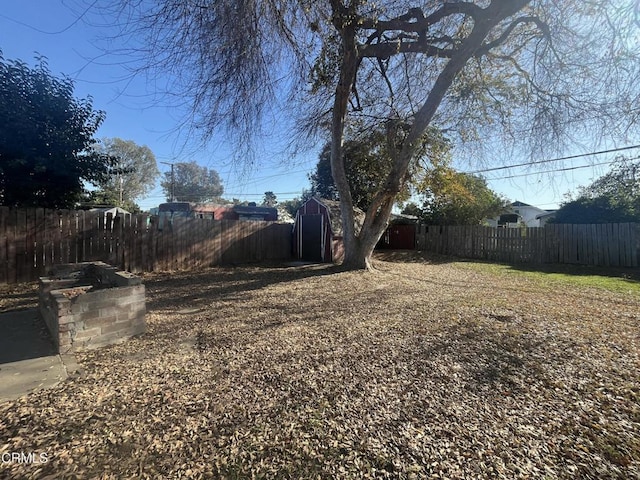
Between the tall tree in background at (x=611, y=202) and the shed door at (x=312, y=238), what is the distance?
11.8 metres

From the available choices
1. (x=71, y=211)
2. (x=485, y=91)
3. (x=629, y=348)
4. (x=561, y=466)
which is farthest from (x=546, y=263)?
(x=71, y=211)

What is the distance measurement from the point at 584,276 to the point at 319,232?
29.5ft

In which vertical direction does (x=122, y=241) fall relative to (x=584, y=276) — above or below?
above

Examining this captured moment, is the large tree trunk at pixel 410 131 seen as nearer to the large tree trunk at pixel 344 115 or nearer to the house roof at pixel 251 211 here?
the large tree trunk at pixel 344 115

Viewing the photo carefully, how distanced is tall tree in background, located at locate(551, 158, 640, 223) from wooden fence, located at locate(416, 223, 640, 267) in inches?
91.4

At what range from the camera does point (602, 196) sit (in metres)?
13.9

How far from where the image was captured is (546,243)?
12.8 m

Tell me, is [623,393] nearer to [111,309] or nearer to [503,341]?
[503,341]

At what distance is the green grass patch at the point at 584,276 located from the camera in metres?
8.04

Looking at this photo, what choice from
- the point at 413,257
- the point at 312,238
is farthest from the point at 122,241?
the point at 413,257

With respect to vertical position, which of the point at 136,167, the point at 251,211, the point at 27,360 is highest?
the point at 136,167

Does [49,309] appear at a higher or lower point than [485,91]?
lower

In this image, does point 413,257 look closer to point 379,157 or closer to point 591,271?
point 379,157

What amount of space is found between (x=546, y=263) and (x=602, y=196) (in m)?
4.51
